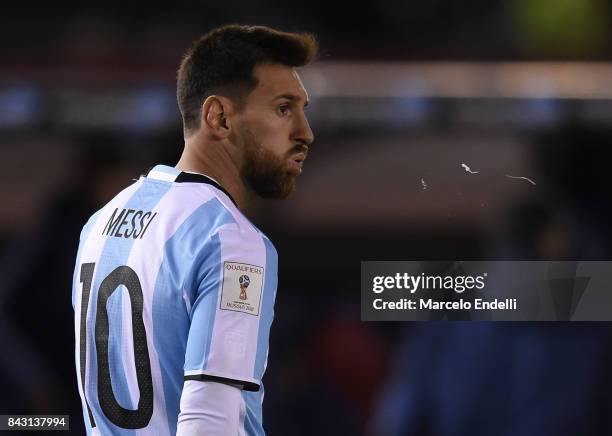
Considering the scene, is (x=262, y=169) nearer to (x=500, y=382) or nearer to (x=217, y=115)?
(x=217, y=115)

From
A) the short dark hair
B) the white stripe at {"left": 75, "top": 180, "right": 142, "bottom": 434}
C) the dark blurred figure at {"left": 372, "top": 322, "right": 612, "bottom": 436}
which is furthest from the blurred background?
the white stripe at {"left": 75, "top": 180, "right": 142, "bottom": 434}

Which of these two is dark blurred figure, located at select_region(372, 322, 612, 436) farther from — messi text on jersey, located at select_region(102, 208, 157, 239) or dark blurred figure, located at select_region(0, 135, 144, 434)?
messi text on jersey, located at select_region(102, 208, 157, 239)

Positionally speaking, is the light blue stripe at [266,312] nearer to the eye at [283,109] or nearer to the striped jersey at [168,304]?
the striped jersey at [168,304]

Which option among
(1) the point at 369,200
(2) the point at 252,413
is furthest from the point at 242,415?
(1) the point at 369,200

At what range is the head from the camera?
1.22m

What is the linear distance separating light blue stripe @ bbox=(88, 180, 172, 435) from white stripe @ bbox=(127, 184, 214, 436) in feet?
0.06

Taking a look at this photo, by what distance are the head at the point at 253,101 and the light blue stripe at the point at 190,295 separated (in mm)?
173

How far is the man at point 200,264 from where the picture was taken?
39.0 inches

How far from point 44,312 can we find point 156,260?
49.7 inches

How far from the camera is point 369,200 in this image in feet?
7.40

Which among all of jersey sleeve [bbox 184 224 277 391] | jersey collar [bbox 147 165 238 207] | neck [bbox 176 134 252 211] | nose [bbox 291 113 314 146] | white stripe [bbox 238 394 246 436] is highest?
nose [bbox 291 113 314 146]

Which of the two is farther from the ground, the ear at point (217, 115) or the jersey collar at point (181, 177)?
the ear at point (217, 115)

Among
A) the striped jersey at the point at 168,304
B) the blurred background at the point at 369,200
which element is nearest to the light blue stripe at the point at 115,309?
the striped jersey at the point at 168,304

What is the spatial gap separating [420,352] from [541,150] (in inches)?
22.7
